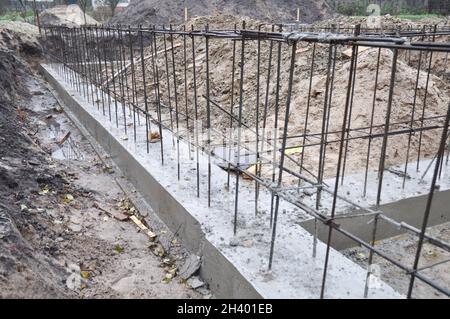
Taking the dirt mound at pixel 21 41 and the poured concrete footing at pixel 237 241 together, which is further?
the dirt mound at pixel 21 41

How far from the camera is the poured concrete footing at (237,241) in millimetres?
2279

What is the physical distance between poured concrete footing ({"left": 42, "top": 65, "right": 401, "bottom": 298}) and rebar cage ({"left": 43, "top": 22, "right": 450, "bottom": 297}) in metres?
0.10

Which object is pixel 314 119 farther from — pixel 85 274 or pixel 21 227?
pixel 21 227

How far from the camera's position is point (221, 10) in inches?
1085

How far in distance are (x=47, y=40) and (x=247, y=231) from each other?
14616 millimetres

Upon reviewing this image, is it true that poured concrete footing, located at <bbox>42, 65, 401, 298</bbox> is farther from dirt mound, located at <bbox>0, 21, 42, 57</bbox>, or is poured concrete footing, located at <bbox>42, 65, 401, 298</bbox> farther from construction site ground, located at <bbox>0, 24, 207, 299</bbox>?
dirt mound, located at <bbox>0, 21, 42, 57</bbox>

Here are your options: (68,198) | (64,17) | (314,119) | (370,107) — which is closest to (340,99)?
(314,119)

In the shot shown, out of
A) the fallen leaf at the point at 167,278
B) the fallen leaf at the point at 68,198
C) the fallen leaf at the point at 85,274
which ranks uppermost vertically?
the fallen leaf at the point at 68,198

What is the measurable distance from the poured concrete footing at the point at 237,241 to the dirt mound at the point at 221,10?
20879mm

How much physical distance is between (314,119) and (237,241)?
3.92 m

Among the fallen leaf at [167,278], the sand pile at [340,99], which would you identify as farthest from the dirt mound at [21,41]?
the fallen leaf at [167,278]

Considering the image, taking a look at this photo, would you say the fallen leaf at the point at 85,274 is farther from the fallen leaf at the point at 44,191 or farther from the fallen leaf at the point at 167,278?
the fallen leaf at the point at 44,191

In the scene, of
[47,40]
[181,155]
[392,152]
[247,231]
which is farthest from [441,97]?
Answer: [47,40]

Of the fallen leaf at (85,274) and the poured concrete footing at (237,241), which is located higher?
the poured concrete footing at (237,241)
